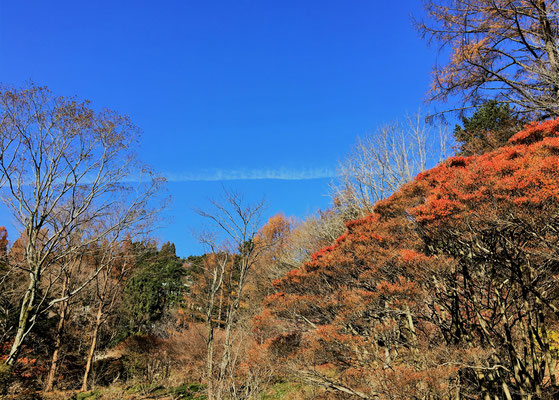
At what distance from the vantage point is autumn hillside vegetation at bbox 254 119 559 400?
13.8 feet

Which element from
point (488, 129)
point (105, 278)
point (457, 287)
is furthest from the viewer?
point (488, 129)

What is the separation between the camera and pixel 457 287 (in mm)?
5512


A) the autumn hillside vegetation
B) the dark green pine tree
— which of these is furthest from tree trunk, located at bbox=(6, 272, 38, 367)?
the dark green pine tree

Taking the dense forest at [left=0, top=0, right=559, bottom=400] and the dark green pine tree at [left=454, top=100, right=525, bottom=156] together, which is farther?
the dark green pine tree at [left=454, top=100, right=525, bottom=156]

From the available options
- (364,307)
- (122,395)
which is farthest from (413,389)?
(122,395)

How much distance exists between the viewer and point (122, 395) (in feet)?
31.5

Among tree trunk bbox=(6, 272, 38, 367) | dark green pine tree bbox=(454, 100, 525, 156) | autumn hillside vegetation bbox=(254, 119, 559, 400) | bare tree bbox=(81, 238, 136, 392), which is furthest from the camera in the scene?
dark green pine tree bbox=(454, 100, 525, 156)

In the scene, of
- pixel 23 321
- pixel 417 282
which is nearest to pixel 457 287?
pixel 417 282

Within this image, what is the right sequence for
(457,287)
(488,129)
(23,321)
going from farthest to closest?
1. (488,129)
2. (23,321)
3. (457,287)

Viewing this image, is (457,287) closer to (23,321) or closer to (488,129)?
(23,321)

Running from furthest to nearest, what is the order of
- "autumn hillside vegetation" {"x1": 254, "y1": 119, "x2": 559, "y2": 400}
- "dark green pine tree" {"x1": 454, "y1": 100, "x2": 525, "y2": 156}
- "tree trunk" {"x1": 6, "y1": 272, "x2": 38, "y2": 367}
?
"dark green pine tree" {"x1": 454, "y1": 100, "x2": 525, "y2": 156}, "tree trunk" {"x1": 6, "y1": 272, "x2": 38, "y2": 367}, "autumn hillside vegetation" {"x1": 254, "y1": 119, "x2": 559, "y2": 400}

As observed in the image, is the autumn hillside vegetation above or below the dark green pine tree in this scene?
below

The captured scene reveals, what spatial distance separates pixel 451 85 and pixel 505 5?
199 centimetres

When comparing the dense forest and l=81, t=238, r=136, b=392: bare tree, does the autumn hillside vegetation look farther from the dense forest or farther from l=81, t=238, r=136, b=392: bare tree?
l=81, t=238, r=136, b=392: bare tree
